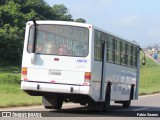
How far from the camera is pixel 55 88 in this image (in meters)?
16.6

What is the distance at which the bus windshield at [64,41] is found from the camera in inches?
669

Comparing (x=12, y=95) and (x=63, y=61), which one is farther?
(x=12, y=95)

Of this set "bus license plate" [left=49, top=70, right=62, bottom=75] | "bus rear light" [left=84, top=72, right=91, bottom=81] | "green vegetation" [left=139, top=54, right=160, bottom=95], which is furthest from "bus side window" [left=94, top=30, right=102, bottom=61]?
"green vegetation" [left=139, top=54, right=160, bottom=95]

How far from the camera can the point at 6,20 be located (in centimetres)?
8800

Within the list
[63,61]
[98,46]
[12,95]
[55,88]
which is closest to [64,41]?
[63,61]

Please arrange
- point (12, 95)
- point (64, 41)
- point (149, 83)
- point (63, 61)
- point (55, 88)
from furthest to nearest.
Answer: point (149, 83) → point (12, 95) → point (64, 41) → point (63, 61) → point (55, 88)

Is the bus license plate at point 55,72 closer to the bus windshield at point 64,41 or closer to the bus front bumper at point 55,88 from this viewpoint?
the bus front bumper at point 55,88

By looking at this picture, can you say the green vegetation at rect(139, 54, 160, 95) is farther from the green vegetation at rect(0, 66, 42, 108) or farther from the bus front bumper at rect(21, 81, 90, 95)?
the bus front bumper at rect(21, 81, 90, 95)

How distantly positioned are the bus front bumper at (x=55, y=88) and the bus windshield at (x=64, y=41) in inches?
43.8

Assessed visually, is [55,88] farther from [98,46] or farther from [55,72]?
[98,46]

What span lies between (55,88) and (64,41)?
1.68 metres

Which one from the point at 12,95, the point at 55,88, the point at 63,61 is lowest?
the point at 12,95

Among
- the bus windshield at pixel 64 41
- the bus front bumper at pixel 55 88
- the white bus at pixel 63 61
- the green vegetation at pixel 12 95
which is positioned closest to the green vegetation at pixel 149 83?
the green vegetation at pixel 12 95

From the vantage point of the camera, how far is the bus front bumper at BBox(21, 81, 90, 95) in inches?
648
